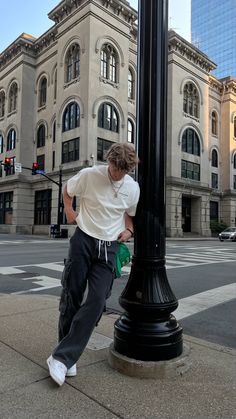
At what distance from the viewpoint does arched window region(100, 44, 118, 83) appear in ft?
125

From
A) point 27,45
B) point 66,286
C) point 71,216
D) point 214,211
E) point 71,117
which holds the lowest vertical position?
point 66,286

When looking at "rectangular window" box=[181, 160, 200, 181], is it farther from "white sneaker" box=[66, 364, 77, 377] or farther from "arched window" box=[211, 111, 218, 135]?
"white sneaker" box=[66, 364, 77, 377]

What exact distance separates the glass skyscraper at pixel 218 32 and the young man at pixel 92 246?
91161mm

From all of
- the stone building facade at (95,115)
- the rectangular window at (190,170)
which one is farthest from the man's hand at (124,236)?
the rectangular window at (190,170)

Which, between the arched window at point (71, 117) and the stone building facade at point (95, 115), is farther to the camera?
the arched window at point (71, 117)

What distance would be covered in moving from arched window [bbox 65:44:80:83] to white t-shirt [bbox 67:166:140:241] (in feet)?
123

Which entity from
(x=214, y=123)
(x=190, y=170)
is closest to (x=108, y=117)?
(x=190, y=170)

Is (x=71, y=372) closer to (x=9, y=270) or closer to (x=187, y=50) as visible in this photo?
(x=9, y=270)

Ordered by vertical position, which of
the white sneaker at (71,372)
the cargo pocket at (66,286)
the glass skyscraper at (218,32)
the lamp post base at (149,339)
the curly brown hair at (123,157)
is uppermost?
the glass skyscraper at (218,32)

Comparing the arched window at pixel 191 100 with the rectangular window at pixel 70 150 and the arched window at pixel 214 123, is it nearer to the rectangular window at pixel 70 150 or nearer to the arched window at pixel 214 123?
the arched window at pixel 214 123

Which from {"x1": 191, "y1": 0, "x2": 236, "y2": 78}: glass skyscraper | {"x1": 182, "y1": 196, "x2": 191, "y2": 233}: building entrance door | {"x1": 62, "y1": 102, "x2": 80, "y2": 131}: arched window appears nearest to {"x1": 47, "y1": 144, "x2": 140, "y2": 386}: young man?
{"x1": 62, "y1": 102, "x2": 80, "y2": 131}: arched window

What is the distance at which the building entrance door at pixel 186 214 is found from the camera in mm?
45656

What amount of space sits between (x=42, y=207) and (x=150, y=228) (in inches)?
1580

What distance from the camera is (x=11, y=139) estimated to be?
1842 inches
